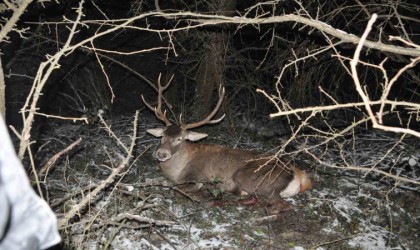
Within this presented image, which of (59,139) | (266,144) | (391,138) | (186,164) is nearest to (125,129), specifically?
(59,139)

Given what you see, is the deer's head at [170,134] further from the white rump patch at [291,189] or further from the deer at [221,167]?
the white rump patch at [291,189]

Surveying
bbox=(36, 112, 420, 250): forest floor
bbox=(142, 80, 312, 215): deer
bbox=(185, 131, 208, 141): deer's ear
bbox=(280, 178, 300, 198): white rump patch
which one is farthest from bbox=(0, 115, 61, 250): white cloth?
bbox=(185, 131, 208, 141): deer's ear

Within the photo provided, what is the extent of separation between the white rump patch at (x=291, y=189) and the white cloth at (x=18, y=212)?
544 centimetres

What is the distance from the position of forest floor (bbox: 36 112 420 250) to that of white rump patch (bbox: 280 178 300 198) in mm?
103

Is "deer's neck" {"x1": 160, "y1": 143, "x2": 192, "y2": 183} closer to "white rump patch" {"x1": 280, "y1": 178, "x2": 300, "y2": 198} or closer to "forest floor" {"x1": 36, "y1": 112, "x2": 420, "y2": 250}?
"forest floor" {"x1": 36, "y1": 112, "x2": 420, "y2": 250}

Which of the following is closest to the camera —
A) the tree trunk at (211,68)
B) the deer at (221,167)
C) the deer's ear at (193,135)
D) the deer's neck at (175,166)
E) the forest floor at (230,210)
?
the forest floor at (230,210)

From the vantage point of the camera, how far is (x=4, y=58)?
30.6 feet

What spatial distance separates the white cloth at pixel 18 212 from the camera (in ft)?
4.19

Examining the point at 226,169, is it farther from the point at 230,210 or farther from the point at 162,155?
the point at 162,155

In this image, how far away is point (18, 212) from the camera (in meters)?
1.34

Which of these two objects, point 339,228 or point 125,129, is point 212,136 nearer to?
point 125,129

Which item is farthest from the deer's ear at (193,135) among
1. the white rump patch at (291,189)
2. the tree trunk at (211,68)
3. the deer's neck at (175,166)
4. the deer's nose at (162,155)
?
the white rump patch at (291,189)

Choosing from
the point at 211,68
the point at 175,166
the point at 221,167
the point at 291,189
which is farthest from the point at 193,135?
the point at 211,68

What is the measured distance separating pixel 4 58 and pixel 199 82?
4290 mm
